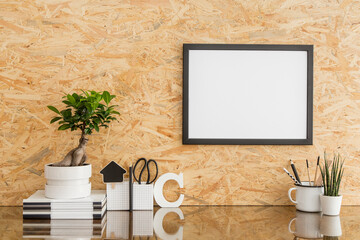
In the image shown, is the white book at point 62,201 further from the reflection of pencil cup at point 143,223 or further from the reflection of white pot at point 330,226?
the reflection of white pot at point 330,226

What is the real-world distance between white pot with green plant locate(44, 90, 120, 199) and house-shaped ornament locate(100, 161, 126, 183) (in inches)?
2.4

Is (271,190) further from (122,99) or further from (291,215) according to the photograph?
(122,99)

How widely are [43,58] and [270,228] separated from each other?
1.02 meters

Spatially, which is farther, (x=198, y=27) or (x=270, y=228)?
(x=198, y=27)

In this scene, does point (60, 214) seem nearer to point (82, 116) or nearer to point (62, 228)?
point (62, 228)

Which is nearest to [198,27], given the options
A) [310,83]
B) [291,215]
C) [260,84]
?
[260,84]

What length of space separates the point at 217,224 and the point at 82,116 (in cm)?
58

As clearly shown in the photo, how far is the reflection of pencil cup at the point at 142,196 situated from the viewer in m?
1.27

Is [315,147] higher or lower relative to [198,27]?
lower

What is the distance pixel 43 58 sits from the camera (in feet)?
4.41

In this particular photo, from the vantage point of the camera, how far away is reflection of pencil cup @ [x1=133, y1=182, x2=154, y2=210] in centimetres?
127

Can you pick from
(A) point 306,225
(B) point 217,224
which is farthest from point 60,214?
(A) point 306,225

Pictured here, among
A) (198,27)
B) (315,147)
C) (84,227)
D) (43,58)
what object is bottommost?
(84,227)

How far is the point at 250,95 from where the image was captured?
1364mm
